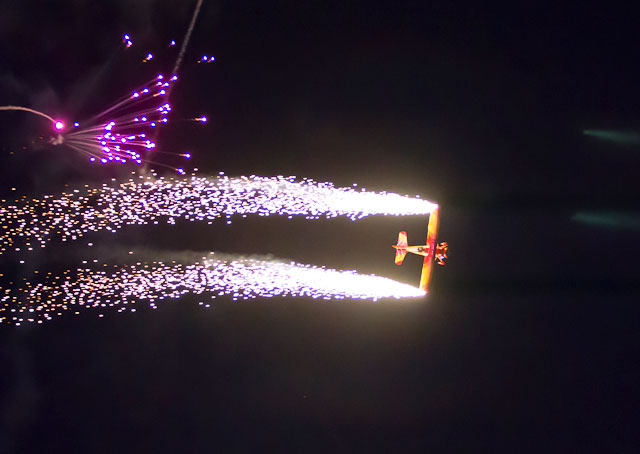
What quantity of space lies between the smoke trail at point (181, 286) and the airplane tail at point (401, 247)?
17.6 inches

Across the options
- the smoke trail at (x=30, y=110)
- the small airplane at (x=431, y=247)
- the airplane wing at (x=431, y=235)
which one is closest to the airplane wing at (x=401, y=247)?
the small airplane at (x=431, y=247)

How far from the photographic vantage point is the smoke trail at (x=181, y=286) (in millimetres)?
8938

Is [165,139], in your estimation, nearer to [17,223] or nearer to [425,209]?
[17,223]

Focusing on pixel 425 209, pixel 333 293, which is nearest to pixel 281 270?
pixel 333 293

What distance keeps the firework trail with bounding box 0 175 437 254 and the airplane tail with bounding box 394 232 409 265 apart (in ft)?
1.67

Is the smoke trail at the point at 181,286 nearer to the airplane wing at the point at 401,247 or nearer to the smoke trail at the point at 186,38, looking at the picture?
the airplane wing at the point at 401,247

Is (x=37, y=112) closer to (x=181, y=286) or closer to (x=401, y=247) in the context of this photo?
(x=181, y=286)

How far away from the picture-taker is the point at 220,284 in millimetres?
9320

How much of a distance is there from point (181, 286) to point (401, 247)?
356 centimetres

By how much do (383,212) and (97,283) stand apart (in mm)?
4650

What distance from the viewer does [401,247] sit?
9.55 m

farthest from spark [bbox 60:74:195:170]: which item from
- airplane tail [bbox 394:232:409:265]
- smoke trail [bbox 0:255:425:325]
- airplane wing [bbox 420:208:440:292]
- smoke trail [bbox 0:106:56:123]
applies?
airplane wing [bbox 420:208:440:292]

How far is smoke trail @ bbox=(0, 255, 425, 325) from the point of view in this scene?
8938 millimetres

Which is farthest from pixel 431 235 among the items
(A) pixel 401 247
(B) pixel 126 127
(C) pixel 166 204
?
(B) pixel 126 127
